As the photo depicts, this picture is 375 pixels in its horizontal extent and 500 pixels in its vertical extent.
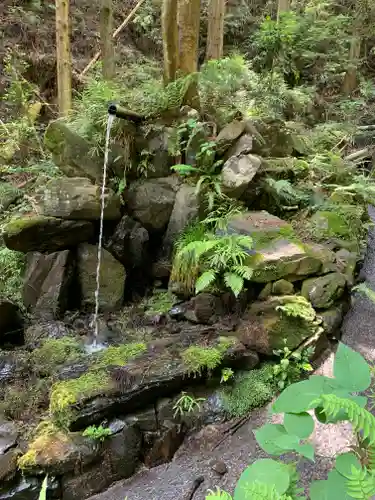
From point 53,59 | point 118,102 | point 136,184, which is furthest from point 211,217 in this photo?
point 53,59

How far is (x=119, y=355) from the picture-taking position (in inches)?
197

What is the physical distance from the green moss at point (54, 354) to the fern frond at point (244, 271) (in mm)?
2257

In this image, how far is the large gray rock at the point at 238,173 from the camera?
253 inches

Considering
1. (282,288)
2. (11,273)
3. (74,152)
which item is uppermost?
(74,152)

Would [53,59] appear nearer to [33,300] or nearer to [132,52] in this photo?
[132,52]

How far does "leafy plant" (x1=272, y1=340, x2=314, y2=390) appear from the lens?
479 cm

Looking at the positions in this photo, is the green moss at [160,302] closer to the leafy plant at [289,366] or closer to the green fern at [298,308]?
the green fern at [298,308]

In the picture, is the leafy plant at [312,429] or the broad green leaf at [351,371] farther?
the broad green leaf at [351,371]

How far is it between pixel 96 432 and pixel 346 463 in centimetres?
320

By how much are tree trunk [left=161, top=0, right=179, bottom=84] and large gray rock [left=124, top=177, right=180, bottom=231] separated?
1938 mm

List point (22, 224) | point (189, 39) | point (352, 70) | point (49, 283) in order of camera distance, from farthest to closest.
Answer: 1. point (352, 70)
2. point (189, 39)
3. point (49, 283)
4. point (22, 224)

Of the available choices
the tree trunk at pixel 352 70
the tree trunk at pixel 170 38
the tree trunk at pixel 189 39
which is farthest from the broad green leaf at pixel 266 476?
the tree trunk at pixel 352 70

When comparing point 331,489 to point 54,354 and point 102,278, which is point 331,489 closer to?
point 54,354

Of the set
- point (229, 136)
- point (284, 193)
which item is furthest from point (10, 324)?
point (284, 193)
